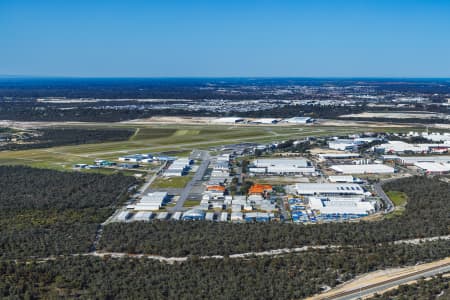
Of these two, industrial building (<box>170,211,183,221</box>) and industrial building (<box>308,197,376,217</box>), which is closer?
industrial building (<box>170,211,183,221</box>)

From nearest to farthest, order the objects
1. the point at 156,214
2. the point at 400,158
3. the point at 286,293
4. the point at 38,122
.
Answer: the point at 286,293 < the point at 156,214 < the point at 400,158 < the point at 38,122

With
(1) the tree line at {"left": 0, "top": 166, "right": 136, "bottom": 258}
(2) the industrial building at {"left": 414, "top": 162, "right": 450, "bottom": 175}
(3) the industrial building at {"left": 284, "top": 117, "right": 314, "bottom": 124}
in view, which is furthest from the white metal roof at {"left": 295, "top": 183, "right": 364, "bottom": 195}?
(3) the industrial building at {"left": 284, "top": 117, "right": 314, "bottom": 124}

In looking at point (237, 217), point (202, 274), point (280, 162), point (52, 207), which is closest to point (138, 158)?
point (280, 162)

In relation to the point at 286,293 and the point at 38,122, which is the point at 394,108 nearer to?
the point at 38,122

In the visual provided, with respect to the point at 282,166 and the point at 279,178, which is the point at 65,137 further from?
the point at 279,178

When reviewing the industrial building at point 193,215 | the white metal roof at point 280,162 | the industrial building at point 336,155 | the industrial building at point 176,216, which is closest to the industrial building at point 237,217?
the industrial building at point 193,215

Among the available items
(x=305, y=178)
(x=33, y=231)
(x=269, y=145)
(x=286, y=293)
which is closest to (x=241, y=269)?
(x=286, y=293)

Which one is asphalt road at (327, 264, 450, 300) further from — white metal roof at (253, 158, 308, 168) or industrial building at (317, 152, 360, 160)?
industrial building at (317, 152, 360, 160)
